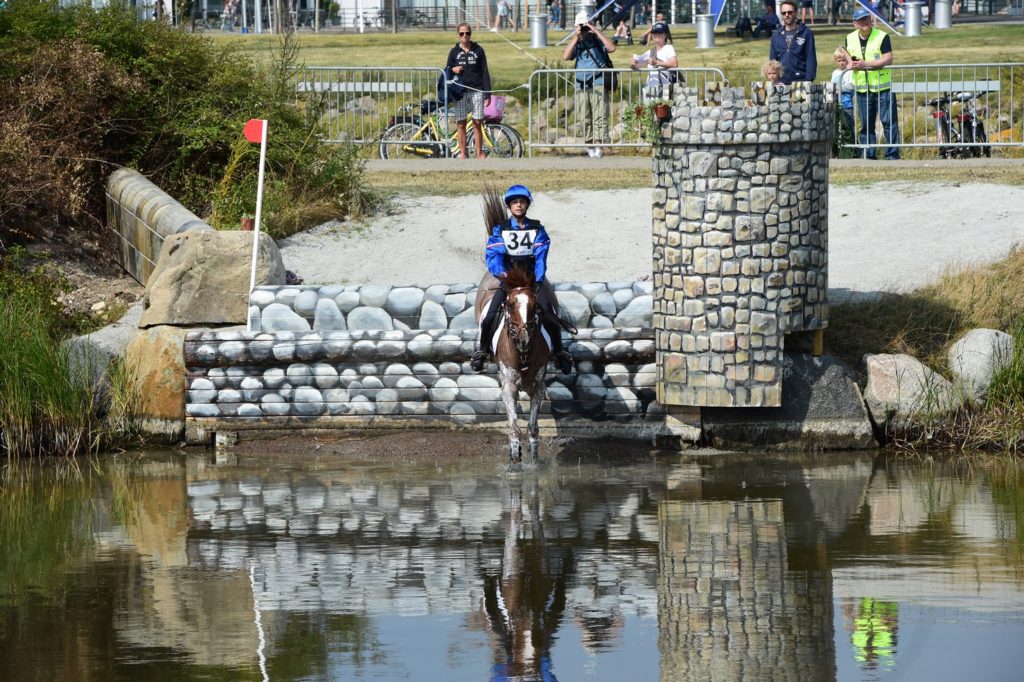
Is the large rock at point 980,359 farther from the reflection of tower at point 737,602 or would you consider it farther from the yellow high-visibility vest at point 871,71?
the yellow high-visibility vest at point 871,71

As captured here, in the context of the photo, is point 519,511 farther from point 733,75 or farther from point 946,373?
point 733,75

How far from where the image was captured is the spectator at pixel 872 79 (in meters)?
22.3

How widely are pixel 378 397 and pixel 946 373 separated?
16.3 ft

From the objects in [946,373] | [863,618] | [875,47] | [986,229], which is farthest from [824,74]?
[863,618]

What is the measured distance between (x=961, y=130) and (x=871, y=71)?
2.12 meters

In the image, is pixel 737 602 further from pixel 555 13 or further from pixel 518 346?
pixel 555 13

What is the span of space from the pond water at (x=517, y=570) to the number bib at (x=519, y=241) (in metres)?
1.75

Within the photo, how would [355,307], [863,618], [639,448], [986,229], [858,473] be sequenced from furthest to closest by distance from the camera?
[986,229] < [355,307] < [639,448] < [858,473] < [863,618]

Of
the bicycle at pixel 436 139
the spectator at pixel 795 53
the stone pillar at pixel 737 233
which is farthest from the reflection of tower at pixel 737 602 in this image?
the bicycle at pixel 436 139

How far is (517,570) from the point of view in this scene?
395 inches

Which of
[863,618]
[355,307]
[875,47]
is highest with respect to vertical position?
[875,47]

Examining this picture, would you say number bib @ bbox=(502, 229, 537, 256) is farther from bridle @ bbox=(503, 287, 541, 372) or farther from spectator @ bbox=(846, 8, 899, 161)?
spectator @ bbox=(846, 8, 899, 161)

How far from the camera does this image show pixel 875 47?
2231 cm

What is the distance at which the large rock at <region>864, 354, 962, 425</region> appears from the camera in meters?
13.7
